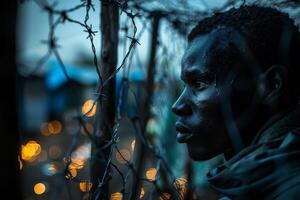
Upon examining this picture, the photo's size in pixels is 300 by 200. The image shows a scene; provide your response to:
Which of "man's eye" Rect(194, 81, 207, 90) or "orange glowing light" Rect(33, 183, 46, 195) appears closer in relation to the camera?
"man's eye" Rect(194, 81, 207, 90)

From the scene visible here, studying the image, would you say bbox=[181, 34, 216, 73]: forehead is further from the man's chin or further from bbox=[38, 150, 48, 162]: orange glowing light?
bbox=[38, 150, 48, 162]: orange glowing light

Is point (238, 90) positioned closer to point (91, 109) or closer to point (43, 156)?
point (91, 109)

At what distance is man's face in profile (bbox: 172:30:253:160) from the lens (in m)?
2.47

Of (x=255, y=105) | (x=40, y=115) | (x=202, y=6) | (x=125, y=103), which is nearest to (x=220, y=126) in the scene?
(x=255, y=105)

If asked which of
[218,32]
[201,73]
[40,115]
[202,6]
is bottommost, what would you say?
[40,115]

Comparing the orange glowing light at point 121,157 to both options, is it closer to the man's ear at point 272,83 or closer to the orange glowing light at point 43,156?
the man's ear at point 272,83

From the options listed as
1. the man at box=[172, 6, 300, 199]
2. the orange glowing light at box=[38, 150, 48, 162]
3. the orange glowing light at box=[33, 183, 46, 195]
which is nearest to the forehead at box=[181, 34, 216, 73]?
the man at box=[172, 6, 300, 199]

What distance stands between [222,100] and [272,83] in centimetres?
27

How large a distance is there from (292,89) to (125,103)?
109 centimetres

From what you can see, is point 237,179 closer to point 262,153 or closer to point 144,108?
point 262,153

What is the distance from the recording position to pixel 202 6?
3.52 meters

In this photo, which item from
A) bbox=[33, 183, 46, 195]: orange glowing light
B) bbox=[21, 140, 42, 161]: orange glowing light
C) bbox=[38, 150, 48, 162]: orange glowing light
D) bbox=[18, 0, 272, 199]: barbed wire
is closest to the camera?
bbox=[18, 0, 272, 199]: barbed wire

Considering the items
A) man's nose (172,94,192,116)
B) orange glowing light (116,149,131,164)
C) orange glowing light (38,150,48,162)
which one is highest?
man's nose (172,94,192,116)

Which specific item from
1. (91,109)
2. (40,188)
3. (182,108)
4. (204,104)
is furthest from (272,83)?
(40,188)
